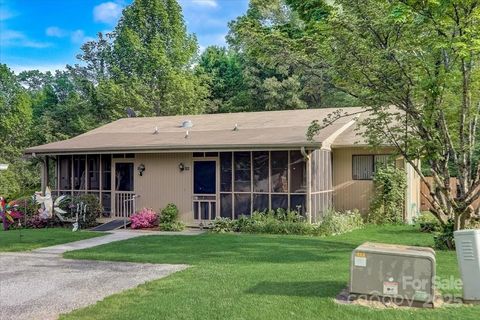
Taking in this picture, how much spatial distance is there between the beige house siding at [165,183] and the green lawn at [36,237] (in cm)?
242

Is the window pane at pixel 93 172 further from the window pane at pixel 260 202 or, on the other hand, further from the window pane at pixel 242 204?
the window pane at pixel 260 202

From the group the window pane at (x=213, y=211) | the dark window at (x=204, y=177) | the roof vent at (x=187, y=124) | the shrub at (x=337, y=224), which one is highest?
the roof vent at (x=187, y=124)

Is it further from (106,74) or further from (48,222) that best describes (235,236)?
(106,74)

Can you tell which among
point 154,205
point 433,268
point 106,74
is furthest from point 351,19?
point 106,74

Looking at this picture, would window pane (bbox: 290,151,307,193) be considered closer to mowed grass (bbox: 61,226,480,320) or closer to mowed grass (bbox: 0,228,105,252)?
mowed grass (bbox: 61,226,480,320)

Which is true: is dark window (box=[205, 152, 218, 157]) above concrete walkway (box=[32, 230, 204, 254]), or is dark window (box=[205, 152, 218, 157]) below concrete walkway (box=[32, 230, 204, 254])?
above

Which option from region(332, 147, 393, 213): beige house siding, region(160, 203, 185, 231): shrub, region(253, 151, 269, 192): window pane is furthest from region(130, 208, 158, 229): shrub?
region(332, 147, 393, 213): beige house siding

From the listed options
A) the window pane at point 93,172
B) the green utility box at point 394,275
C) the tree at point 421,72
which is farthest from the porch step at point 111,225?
the green utility box at point 394,275

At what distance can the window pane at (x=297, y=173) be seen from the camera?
→ 13.8m

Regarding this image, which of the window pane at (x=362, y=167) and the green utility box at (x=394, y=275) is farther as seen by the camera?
the window pane at (x=362, y=167)

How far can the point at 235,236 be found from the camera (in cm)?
1243

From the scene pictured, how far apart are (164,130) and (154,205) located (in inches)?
140

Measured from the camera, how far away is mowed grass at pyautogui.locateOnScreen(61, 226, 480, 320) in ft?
17.8

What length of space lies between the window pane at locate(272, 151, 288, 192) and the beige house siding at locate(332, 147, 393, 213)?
3074mm
